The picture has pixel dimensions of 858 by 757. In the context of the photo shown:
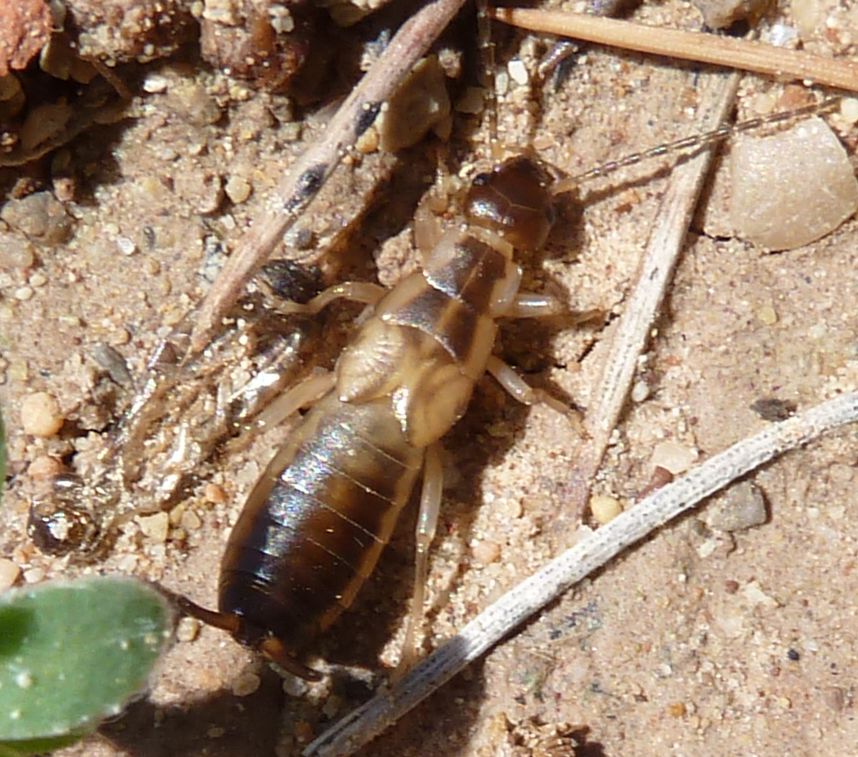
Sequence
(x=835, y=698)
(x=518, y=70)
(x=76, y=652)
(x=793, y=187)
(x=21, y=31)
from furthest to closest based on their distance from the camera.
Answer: (x=518, y=70)
(x=793, y=187)
(x=835, y=698)
(x=21, y=31)
(x=76, y=652)

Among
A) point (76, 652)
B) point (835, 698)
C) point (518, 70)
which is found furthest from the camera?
point (518, 70)

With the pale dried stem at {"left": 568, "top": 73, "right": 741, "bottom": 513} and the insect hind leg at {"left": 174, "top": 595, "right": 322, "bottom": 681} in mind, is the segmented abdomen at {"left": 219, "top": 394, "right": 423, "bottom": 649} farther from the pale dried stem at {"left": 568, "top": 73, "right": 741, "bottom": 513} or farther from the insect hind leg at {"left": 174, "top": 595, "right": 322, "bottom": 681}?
the pale dried stem at {"left": 568, "top": 73, "right": 741, "bottom": 513}

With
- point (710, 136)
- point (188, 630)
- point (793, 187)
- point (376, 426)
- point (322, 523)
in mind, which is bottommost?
point (188, 630)

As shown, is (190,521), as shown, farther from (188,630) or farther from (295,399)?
(295,399)

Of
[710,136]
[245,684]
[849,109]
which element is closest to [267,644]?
[245,684]

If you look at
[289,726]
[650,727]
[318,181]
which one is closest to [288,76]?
[318,181]
